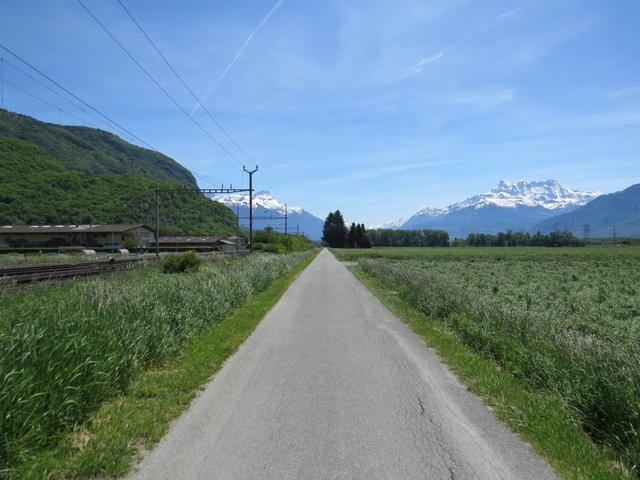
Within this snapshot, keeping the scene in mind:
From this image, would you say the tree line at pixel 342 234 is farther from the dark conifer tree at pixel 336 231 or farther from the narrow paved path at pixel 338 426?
the narrow paved path at pixel 338 426

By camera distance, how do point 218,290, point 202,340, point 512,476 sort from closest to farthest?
point 512,476, point 202,340, point 218,290

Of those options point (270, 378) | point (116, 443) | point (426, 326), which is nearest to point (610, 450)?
point (270, 378)

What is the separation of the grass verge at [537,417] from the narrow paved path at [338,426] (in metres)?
0.18

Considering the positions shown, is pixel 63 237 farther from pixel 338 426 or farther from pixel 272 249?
pixel 338 426

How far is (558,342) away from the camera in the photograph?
739 cm

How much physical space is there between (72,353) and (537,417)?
19.0 ft

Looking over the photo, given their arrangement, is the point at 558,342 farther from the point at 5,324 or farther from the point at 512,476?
the point at 5,324

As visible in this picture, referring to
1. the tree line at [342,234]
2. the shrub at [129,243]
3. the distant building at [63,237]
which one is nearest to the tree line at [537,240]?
the tree line at [342,234]

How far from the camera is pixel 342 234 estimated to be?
175500 mm

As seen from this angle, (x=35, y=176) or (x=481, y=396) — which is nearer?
(x=481, y=396)

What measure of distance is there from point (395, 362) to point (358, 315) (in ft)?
20.2

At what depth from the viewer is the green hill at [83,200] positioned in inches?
3900

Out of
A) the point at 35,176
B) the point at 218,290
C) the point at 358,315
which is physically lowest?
the point at 358,315

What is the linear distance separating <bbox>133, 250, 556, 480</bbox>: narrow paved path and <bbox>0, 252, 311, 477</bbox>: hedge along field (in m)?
1.14
